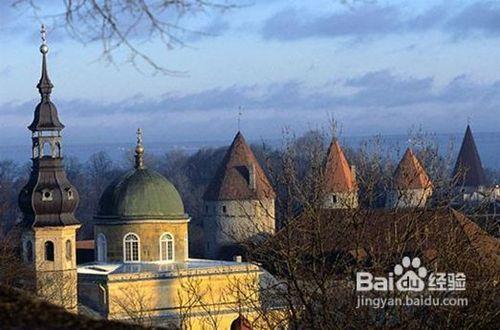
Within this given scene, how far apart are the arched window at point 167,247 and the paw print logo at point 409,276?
22.5 meters

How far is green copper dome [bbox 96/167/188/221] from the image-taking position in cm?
3453

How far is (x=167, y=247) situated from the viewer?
3400 cm

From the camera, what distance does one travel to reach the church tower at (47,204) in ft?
104

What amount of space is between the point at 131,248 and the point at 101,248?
3.11 ft

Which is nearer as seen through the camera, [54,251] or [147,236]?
[54,251]

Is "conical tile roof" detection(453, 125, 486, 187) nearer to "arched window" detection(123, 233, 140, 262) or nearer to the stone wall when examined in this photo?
the stone wall

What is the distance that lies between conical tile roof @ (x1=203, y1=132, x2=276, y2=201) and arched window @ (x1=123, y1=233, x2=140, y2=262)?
13964mm

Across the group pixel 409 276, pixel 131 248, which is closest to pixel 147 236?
pixel 131 248

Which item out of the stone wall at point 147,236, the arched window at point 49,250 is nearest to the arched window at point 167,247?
the stone wall at point 147,236

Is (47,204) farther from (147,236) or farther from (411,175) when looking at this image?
(411,175)

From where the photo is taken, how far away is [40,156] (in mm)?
31641

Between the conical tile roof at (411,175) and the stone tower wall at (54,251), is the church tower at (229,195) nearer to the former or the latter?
the stone tower wall at (54,251)

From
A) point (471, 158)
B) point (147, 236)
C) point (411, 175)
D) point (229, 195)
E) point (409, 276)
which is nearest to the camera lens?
point (409, 276)

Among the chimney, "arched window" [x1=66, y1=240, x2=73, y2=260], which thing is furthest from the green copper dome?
the chimney
